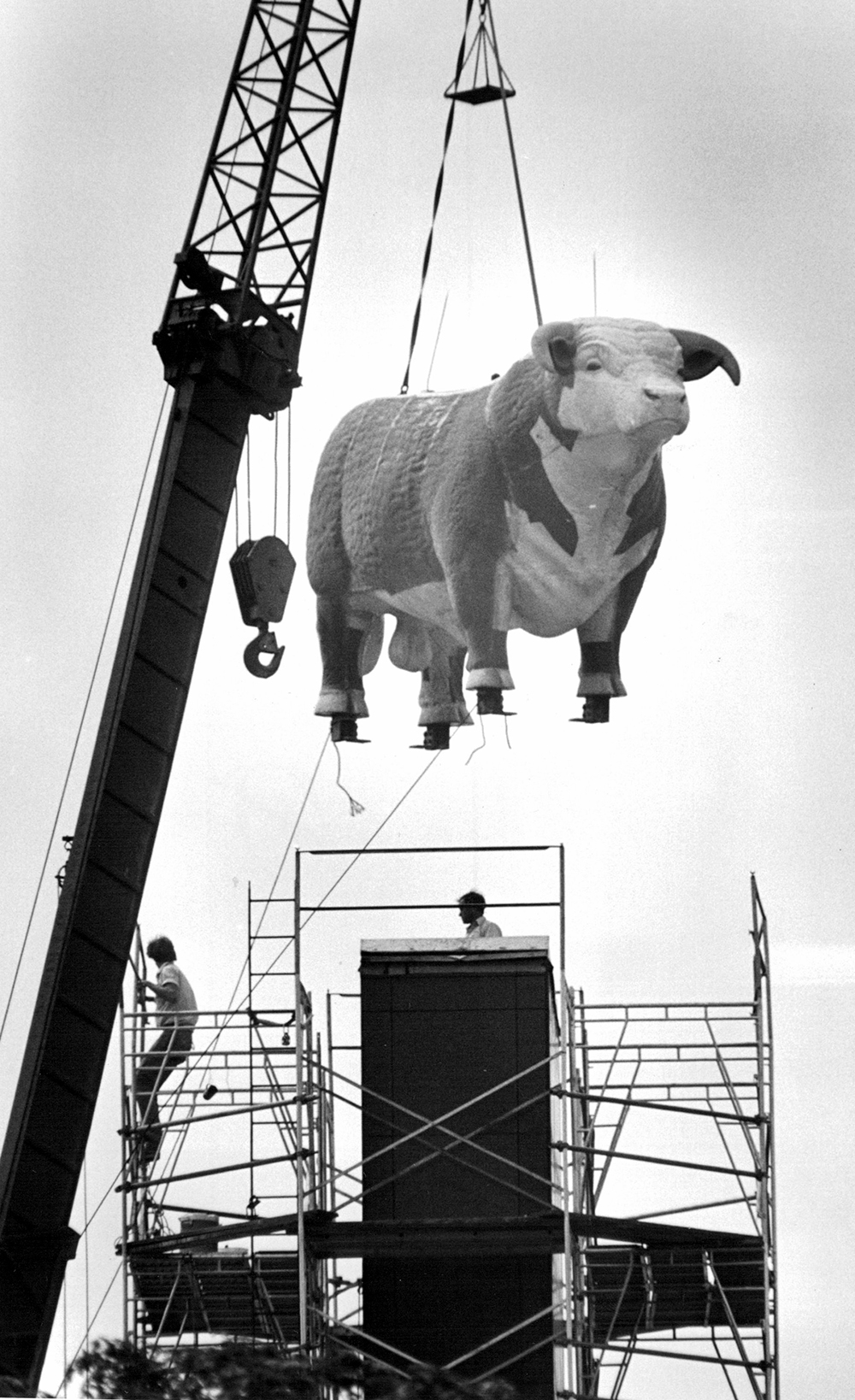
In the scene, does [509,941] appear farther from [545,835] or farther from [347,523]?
[347,523]

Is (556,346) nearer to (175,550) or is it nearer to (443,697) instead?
(443,697)

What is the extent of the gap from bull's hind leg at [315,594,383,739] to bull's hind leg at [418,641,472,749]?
428 millimetres

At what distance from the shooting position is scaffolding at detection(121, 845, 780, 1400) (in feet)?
63.2

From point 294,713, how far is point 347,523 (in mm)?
1401

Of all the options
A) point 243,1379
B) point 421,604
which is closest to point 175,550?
point 421,604

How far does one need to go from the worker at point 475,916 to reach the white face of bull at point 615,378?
3.28m

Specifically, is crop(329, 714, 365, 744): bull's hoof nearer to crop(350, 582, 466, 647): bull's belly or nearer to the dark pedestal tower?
crop(350, 582, 466, 647): bull's belly

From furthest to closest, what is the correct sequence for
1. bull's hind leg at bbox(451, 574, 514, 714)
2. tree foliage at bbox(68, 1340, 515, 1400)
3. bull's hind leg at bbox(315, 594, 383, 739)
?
bull's hind leg at bbox(315, 594, 383, 739)
bull's hind leg at bbox(451, 574, 514, 714)
tree foliage at bbox(68, 1340, 515, 1400)

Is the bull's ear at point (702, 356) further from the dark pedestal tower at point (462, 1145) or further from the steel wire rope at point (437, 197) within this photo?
the dark pedestal tower at point (462, 1145)

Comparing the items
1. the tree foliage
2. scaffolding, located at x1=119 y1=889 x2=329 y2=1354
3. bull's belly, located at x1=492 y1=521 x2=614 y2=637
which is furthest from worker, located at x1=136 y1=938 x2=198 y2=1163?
the tree foliage

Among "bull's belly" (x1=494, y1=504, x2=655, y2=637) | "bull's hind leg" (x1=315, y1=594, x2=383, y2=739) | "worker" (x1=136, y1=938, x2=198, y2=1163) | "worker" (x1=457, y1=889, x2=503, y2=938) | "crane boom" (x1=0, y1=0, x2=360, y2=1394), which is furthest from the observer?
"crane boom" (x1=0, y1=0, x2=360, y2=1394)

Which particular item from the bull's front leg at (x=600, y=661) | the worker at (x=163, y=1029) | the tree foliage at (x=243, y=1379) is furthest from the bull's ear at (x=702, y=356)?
the tree foliage at (x=243, y=1379)

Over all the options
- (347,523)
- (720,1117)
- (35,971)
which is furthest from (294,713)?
(720,1117)

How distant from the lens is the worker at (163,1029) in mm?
20484
